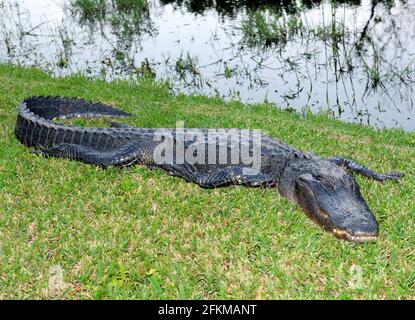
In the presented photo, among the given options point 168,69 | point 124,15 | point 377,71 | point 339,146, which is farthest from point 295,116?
point 124,15

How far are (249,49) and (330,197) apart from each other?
29.1 ft

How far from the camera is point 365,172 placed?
462 cm

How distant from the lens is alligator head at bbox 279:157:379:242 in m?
3.46

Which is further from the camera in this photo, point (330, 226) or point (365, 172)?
point (365, 172)

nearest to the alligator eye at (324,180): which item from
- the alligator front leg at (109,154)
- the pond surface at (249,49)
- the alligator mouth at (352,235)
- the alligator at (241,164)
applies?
the alligator at (241,164)

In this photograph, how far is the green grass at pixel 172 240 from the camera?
3004mm

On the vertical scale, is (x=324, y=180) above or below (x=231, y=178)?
above

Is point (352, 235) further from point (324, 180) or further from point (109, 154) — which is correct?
point (109, 154)

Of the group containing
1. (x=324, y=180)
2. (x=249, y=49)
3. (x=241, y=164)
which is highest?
(x=324, y=180)

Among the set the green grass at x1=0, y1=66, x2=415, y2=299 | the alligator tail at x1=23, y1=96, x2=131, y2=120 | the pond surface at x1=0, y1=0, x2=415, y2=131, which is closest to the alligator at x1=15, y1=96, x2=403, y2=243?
the green grass at x1=0, y1=66, x2=415, y2=299

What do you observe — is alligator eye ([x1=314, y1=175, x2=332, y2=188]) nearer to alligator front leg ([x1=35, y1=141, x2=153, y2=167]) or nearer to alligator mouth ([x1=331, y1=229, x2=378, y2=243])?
alligator mouth ([x1=331, y1=229, x2=378, y2=243])

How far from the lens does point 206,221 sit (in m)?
3.76

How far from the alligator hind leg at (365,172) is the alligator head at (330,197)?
410 mm

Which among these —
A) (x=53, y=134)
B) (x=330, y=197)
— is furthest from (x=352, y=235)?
(x=53, y=134)
